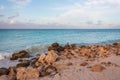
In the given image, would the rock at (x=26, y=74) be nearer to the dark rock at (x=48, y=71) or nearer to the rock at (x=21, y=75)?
the rock at (x=21, y=75)

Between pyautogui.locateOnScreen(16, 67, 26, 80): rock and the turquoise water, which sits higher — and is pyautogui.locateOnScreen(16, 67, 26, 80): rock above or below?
above

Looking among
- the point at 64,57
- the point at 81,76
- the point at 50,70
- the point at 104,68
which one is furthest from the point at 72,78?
the point at 64,57

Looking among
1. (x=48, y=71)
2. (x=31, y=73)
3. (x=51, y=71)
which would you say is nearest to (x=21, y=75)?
(x=31, y=73)

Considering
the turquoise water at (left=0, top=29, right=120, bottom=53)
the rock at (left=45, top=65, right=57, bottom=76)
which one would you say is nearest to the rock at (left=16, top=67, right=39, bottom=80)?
the rock at (left=45, top=65, right=57, bottom=76)

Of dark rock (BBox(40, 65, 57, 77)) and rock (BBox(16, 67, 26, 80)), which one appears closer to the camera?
rock (BBox(16, 67, 26, 80))

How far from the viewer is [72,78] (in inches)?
462

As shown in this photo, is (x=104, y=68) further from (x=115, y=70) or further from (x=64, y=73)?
(x=64, y=73)

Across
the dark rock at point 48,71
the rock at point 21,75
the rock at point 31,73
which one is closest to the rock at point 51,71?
the dark rock at point 48,71

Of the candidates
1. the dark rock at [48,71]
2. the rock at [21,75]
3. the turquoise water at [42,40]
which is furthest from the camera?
the turquoise water at [42,40]

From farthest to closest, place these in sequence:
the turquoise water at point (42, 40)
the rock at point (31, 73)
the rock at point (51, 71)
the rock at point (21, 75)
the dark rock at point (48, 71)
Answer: the turquoise water at point (42, 40), the rock at point (51, 71), the dark rock at point (48, 71), the rock at point (31, 73), the rock at point (21, 75)

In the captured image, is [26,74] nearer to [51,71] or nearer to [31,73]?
[31,73]

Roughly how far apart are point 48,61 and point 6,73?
143 inches

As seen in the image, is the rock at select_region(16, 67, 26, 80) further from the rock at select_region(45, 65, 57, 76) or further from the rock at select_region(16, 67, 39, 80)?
the rock at select_region(45, 65, 57, 76)

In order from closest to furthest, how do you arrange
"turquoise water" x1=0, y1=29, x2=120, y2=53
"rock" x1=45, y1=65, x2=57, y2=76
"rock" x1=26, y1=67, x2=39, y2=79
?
"rock" x1=26, y1=67, x2=39, y2=79 → "rock" x1=45, y1=65, x2=57, y2=76 → "turquoise water" x1=0, y1=29, x2=120, y2=53
